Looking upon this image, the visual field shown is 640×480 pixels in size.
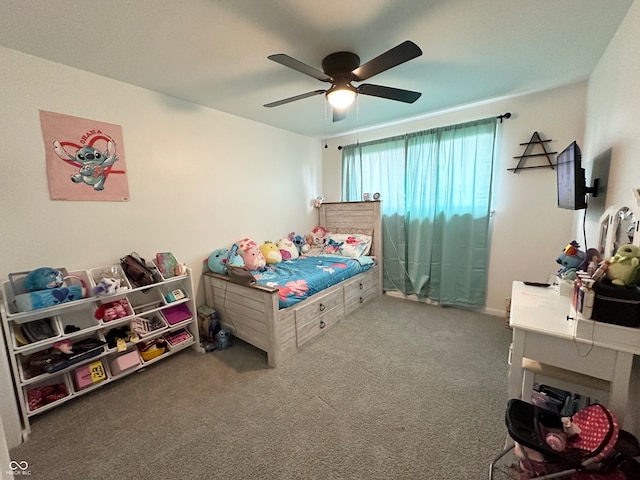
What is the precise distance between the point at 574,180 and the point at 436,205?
5.20 feet

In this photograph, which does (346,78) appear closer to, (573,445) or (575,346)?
(575,346)

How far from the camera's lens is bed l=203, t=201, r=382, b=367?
221 centimetres

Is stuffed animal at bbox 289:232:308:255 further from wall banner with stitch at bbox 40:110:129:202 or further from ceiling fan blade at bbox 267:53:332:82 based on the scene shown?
ceiling fan blade at bbox 267:53:332:82

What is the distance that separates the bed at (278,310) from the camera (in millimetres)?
2213

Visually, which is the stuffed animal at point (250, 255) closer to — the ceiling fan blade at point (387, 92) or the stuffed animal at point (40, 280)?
the stuffed animal at point (40, 280)

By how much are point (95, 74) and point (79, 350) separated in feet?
7.02

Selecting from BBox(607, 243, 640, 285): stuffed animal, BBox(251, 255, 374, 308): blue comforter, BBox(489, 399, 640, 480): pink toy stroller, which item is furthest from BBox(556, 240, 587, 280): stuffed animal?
BBox(251, 255, 374, 308): blue comforter

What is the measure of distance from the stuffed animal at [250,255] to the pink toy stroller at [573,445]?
2.43 metres

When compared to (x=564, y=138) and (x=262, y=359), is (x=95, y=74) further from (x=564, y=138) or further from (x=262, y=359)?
(x=564, y=138)

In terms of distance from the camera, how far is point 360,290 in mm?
3344

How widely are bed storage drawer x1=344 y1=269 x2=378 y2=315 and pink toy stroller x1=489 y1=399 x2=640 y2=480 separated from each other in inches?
78.3

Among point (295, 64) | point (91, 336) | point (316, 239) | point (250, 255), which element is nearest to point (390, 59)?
point (295, 64)

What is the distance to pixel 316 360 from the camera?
2.29 meters

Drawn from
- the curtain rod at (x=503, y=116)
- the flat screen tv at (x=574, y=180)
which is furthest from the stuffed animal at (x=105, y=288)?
the curtain rod at (x=503, y=116)
